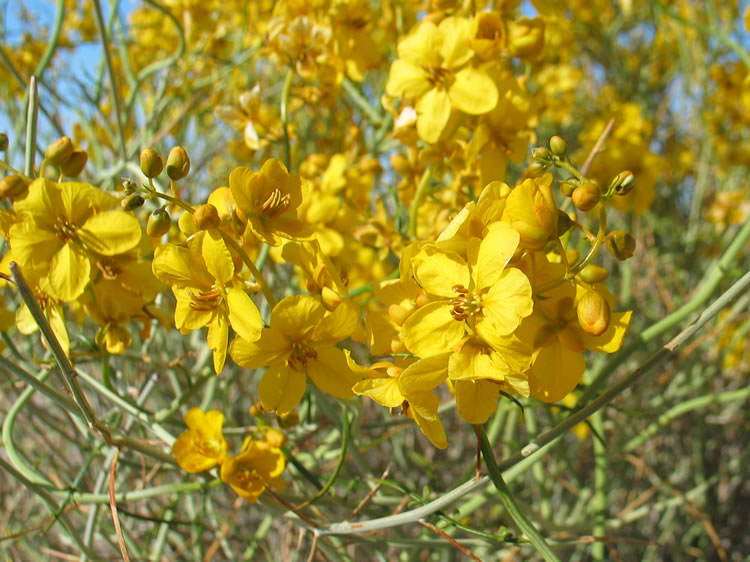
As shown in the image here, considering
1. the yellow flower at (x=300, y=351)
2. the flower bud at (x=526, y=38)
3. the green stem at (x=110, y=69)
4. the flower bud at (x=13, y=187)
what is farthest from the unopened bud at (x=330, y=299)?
the green stem at (x=110, y=69)

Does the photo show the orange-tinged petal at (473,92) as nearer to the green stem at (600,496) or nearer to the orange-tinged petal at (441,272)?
the orange-tinged petal at (441,272)

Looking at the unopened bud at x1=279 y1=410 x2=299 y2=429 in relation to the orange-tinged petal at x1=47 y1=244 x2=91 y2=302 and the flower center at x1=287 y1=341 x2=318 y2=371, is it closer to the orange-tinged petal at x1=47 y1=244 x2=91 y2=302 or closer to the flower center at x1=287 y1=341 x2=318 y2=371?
the flower center at x1=287 y1=341 x2=318 y2=371

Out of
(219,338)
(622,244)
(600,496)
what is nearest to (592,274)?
(622,244)

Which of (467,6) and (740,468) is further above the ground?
(467,6)

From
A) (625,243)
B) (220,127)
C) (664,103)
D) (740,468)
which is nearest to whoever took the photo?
(625,243)

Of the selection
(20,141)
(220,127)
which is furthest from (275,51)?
(220,127)

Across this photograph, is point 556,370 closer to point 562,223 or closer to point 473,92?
point 562,223

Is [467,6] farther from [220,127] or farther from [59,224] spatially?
[220,127]
